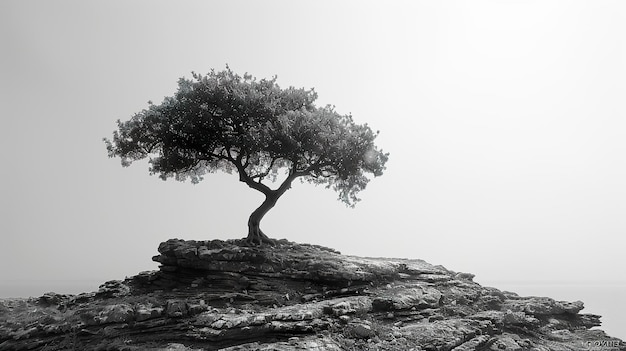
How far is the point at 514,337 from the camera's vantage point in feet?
74.2

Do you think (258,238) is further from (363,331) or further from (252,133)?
(363,331)

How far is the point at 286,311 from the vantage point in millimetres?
20047

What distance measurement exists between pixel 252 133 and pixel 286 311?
14.4 meters

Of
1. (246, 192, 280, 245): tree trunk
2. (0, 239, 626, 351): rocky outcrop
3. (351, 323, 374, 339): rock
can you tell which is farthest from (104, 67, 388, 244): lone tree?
(351, 323, 374, 339): rock

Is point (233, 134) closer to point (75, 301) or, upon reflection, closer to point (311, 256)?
point (311, 256)

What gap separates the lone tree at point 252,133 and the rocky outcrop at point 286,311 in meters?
5.86

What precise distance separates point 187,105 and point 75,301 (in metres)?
17.1

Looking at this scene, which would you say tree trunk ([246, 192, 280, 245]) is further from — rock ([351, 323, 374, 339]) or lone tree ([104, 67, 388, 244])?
rock ([351, 323, 374, 339])

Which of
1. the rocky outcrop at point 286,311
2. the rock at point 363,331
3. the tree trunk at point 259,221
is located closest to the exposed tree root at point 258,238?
the tree trunk at point 259,221

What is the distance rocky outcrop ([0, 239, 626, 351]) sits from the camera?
61.2 ft

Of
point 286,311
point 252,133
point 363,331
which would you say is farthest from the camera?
point 252,133

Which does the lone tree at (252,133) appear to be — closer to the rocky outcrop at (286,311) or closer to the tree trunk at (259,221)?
the tree trunk at (259,221)

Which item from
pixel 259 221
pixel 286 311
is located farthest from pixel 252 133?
pixel 286 311

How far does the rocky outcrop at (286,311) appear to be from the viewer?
18.7 m
